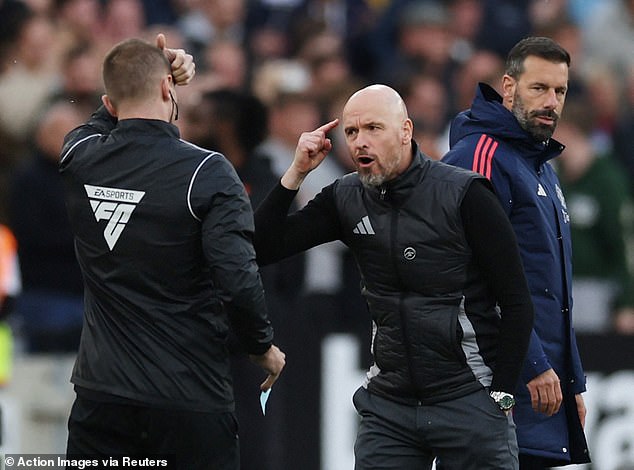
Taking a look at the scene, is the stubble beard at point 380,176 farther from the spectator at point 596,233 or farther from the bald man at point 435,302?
the spectator at point 596,233

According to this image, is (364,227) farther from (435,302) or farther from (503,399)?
(503,399)

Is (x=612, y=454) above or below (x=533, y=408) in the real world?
below

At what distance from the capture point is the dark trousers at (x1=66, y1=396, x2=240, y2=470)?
205 inches

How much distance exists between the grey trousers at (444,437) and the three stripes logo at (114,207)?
124 cm

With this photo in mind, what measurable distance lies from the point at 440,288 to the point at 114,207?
1.29 m

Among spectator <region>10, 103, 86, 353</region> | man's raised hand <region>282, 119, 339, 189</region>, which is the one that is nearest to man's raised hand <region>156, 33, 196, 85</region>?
man's raised hand <region>282, 119, 339, 189</region>

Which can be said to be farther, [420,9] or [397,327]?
[420,9]

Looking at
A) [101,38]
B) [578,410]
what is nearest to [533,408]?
[578,410]

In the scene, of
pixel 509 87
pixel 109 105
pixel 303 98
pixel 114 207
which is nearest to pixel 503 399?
pixel 509 87

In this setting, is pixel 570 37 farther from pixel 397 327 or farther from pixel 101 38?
pixel 397 327

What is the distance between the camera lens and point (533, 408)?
5477 mm

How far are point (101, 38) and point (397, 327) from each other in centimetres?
744

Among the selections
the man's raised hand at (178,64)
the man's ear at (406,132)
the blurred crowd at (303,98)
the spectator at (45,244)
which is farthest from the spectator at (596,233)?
the man's raised hand at (178,64)

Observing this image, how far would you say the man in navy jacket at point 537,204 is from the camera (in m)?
5.53
